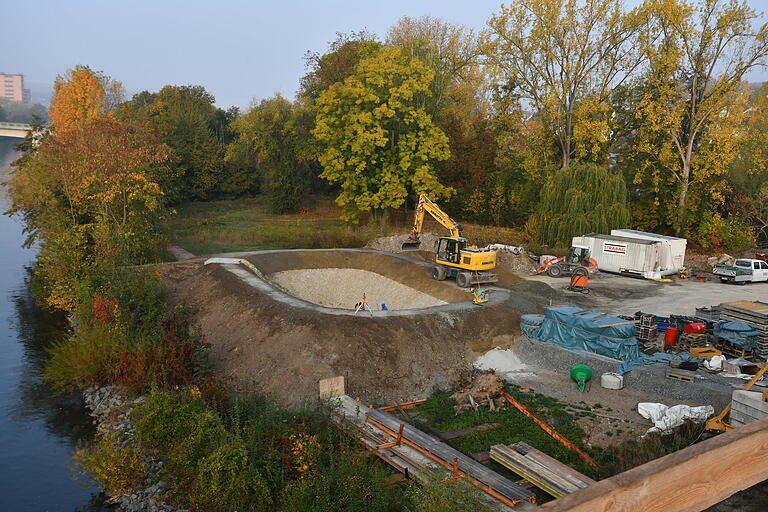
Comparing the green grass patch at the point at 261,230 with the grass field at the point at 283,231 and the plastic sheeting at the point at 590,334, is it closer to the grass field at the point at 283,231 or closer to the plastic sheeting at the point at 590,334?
the grass field at the point at 283,231

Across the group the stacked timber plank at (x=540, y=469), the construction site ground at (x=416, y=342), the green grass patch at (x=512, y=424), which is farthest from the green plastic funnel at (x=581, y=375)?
the stacked timber plank at (x=540, y=469)

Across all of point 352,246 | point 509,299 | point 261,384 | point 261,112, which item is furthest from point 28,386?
point 261,112

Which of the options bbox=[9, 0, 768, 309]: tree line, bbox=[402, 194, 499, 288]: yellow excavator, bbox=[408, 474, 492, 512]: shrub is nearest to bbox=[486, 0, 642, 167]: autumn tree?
bbox=[9, 0, 768, 309]: tree line

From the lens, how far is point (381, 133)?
4259 centimetres

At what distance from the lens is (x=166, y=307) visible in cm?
2455

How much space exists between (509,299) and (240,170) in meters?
46.2

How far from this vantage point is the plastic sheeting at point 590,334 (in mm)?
19828

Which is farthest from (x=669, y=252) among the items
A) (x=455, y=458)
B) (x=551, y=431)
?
(x=455, y=458)

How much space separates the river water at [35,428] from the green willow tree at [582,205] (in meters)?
30.7

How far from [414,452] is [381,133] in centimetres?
3188

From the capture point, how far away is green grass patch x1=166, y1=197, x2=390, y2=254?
1668 inches

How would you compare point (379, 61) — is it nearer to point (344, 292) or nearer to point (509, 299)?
point (344, 292)

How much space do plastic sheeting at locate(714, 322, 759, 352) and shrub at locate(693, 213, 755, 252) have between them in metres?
24.6

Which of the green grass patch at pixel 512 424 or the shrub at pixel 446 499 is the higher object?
the shrub at pixel 446 499
